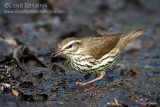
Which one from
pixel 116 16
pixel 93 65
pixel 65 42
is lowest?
pixel 93 65

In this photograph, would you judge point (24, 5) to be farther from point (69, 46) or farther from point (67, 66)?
point (69, 46)

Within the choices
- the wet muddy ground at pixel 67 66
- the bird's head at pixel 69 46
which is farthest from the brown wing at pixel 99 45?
the wet muddy ground at pixel 67 66

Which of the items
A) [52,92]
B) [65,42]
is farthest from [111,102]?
[65,42]

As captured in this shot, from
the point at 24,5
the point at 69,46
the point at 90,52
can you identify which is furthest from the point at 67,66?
the point at 24,5

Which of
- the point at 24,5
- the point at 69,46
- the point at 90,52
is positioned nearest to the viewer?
the point at 69,46

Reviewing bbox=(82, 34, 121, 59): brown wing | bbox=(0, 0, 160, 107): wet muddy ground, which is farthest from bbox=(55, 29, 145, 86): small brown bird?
bbox=(0, 0, 160, 107): wet muddy ground

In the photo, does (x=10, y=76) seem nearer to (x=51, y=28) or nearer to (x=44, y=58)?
(x=44, y=58)
